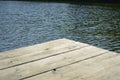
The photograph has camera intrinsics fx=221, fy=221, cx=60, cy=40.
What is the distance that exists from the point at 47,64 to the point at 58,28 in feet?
45.8

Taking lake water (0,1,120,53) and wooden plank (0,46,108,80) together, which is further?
lake water (0,1,120,53)

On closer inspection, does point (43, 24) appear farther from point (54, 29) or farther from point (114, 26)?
point (114, 26)

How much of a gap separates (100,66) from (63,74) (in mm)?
542

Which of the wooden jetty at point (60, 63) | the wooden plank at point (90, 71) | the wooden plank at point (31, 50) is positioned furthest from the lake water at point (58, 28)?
the wooden plank at point (90, 71)

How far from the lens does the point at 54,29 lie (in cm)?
1644

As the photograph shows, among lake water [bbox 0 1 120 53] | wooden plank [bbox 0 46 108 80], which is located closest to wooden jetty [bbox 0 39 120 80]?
wooden plank [bbox 0 46 108 80]

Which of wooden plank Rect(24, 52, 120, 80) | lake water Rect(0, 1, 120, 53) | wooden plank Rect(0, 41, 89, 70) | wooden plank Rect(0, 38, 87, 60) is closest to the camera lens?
wooden plank Rect(24, 52, 120, 80)

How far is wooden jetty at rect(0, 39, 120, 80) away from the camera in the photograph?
101 inches

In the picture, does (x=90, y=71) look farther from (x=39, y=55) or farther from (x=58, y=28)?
(x=58, y=28)

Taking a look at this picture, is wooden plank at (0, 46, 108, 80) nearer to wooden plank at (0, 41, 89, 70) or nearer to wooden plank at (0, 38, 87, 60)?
wooden plank at (0, 41, 89, 70)

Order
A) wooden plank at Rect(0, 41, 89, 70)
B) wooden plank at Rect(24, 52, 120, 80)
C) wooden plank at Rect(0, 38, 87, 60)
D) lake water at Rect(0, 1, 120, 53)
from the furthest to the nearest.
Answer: lake water at Rect(0, 1, 120, 53) < wooden plank at Rect(0, 38, 87, 60) < wooden plank at Rect(0, 41, 89, 70) < wooden plank at Rect(24, 52, 120, 80)

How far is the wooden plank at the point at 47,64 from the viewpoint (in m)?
2.60

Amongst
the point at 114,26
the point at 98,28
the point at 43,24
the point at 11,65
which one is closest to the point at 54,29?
the point at 43,24

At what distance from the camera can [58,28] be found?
1681 centimetres
